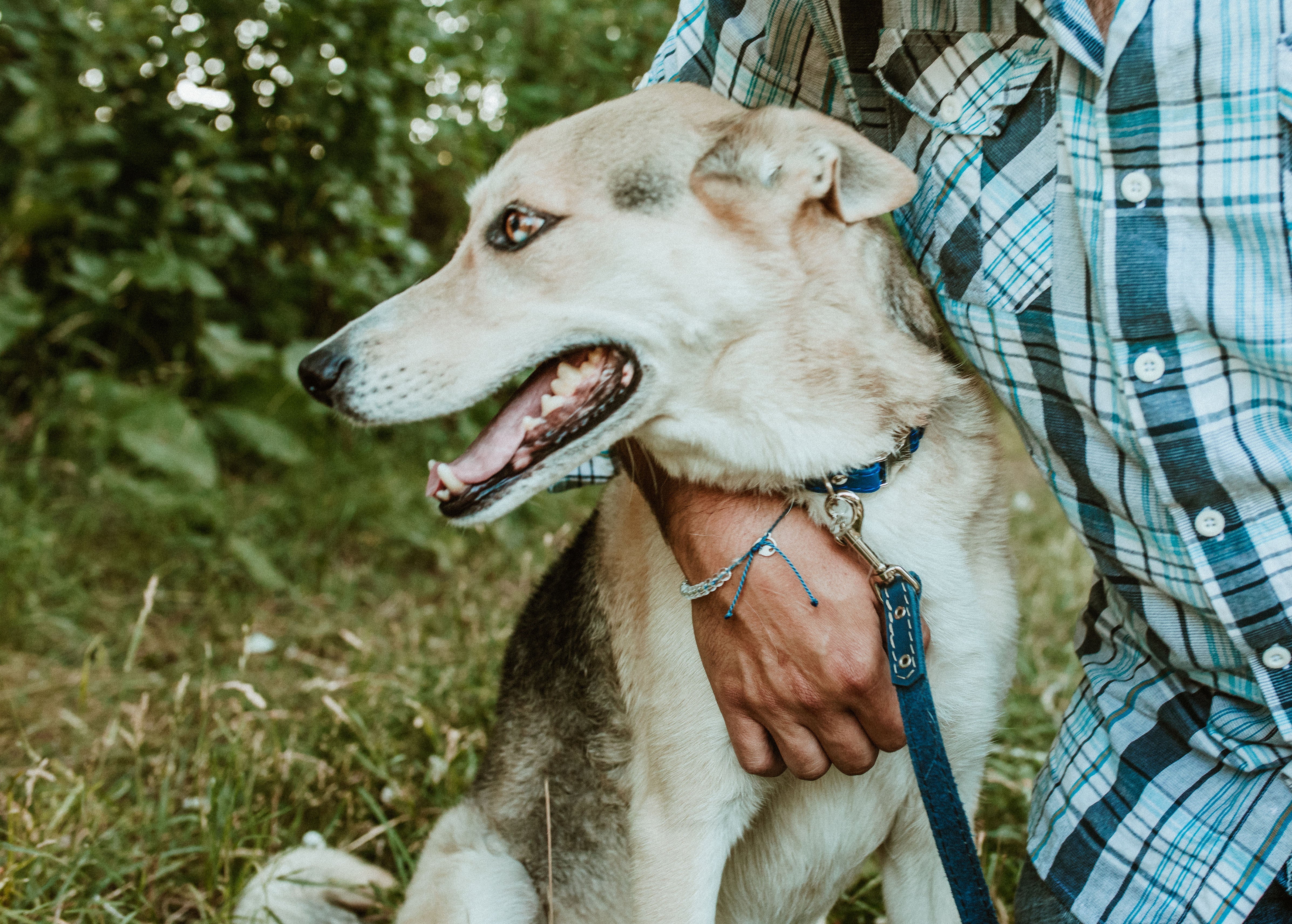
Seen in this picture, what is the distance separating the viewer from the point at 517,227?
5.67 ft

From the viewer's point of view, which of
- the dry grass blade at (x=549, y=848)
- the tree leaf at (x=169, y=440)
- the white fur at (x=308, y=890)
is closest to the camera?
the dry grass blade at (x=549, y=848)

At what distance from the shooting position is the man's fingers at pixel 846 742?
5.10ft

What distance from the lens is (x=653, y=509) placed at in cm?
179

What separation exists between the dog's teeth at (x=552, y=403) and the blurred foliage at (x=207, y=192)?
2.56 m

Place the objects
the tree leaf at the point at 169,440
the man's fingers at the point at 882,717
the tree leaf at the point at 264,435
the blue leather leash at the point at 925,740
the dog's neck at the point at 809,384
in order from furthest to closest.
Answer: the tree leaf at the point at 264,435, the tree leaf at the point at 169,440, the dog's neck at the point at 809,384, the man's fingers at the point at 882,717, the blue leather leash at the point at 925,740

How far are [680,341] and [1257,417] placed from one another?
853 millimetres

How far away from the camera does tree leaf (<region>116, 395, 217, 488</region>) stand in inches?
146

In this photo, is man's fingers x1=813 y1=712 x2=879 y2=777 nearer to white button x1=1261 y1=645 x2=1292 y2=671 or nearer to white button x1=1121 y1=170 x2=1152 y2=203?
white button x1=1261 y1=645 x2=1292 y2=671

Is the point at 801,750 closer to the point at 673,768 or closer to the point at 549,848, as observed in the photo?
the point at 673,768

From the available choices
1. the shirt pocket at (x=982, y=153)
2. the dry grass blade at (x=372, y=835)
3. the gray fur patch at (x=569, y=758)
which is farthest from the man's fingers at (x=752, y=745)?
the dry grass blade at (x=372, y=835)

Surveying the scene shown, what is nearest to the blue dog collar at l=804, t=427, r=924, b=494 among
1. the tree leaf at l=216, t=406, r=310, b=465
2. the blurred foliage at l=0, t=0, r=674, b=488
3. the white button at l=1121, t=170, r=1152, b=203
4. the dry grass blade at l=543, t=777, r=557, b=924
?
the white button at l=1121, t=170, r=1152, b=203

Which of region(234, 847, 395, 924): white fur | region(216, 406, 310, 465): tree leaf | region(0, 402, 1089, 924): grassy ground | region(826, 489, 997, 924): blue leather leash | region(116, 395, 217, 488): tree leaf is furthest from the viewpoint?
region(216, 406, 310, 465): tree leaf

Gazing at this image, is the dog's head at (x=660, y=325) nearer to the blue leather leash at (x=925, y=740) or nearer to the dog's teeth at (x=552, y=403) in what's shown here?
the dog's teeth at (x=552, y=403)

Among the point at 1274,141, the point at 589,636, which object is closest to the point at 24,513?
the point at 589,636
